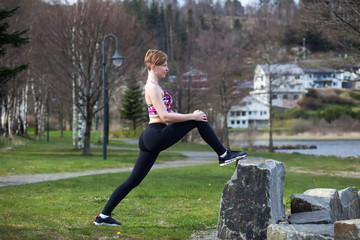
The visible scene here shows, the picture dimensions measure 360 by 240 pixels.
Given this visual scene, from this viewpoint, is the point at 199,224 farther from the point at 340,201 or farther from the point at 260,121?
the point at 260,121

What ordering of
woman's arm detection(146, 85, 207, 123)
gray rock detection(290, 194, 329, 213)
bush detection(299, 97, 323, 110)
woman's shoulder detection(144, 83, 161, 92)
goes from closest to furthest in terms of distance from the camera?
woman's arm detection(146, 85, 207, 123) < woman's shoulder detection(144, 83, 161, 92) < gray rock detection(290, 194, 329, 213) < bush detection(299, 97, 323, 110)

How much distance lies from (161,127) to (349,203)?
4.03 m

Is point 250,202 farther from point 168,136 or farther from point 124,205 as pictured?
point 124,205

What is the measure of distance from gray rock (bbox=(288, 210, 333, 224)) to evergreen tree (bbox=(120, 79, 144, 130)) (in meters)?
57.9

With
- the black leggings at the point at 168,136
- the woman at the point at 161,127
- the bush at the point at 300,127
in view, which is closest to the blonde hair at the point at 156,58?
the woman at the point at 161,127

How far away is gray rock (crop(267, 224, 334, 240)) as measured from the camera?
5358 mm

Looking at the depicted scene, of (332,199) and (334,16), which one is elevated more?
(334,16)

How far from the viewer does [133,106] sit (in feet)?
217

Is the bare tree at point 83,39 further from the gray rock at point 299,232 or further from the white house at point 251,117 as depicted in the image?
the white house at point 251,117

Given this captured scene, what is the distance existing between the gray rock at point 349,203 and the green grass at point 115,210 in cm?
149

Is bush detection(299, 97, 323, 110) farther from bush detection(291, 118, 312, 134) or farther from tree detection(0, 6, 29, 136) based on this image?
tree detection(0, 6, 29, 136)

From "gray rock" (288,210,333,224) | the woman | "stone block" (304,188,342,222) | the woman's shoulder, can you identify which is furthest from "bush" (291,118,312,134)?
the woman's shoulder

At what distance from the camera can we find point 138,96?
67.1m

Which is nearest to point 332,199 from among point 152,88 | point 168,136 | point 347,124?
point 168,136
